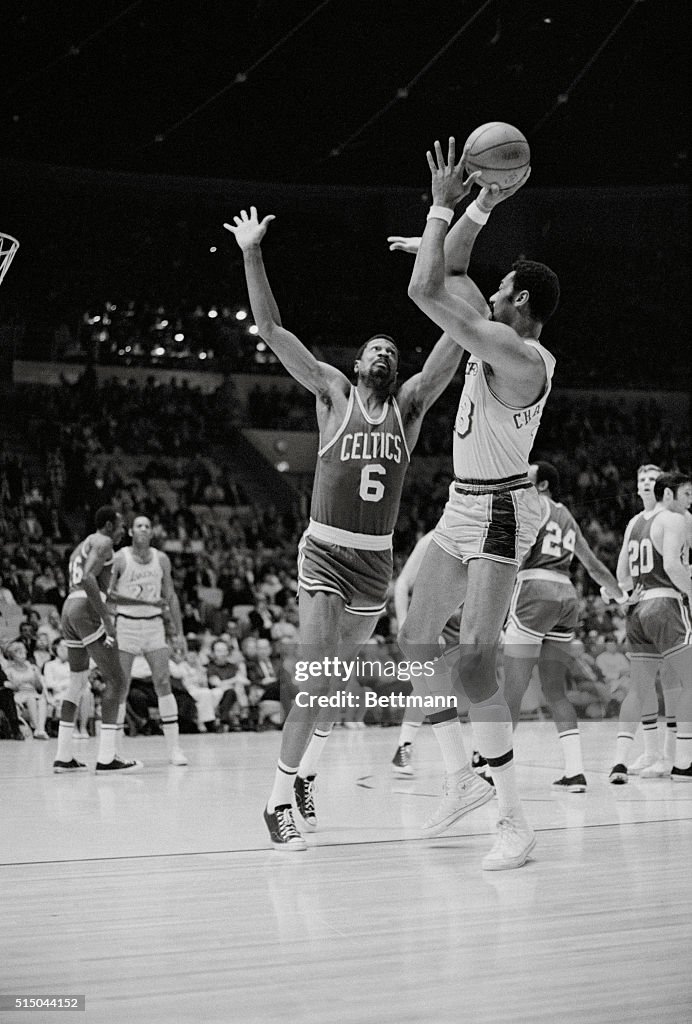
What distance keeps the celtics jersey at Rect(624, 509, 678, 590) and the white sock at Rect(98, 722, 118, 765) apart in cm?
386

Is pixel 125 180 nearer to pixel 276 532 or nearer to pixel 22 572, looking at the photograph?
pixel 276 532

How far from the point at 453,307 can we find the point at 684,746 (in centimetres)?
458

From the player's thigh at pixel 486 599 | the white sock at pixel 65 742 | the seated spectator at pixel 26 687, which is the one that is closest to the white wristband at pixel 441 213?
the player's thigh at pixel 486 599

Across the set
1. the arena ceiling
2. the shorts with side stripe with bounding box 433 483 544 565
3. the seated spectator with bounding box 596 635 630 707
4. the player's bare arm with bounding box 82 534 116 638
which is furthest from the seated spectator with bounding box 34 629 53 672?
the arena ceiling

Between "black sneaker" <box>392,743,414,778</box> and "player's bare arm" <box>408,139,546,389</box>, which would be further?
"black sneaker" <box>392,743,414,778</box>

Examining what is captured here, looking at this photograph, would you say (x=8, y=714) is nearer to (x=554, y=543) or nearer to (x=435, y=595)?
(x=554, y=543)

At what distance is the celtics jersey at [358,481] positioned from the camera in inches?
203

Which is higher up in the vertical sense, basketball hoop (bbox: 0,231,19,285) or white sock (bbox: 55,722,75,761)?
basketball hoop (bbox: 0,231,19,285)

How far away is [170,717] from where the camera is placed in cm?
841

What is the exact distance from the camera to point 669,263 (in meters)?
19.3

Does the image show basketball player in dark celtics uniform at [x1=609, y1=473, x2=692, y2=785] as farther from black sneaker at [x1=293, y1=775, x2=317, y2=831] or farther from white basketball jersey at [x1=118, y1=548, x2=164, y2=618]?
white basketball jersey at [x1=118, y1=548, x2=164, y2=618]

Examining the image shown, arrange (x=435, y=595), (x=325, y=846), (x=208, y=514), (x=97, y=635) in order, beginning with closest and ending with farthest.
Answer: (x=435, y=595) → (x=325, y=846) → (x=97, y=635) → (x=208, y=514)

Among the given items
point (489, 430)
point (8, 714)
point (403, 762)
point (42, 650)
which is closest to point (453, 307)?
point (489, 430)

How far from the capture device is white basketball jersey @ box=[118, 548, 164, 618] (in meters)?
8.27
